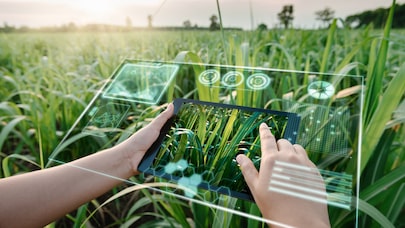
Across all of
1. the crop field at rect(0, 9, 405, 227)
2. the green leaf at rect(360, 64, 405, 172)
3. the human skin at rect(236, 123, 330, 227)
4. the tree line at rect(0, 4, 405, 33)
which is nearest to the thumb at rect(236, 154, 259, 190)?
the human skin at rect(236, 123, 330, 227)

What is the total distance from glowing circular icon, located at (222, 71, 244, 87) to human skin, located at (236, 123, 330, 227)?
225 millimetres

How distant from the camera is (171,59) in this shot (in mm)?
1096

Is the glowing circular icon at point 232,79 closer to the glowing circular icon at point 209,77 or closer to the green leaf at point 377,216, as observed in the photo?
the glowing circular icon at point 209,77

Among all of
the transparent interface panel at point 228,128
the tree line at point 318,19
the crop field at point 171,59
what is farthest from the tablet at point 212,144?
the tree line at point 318,19

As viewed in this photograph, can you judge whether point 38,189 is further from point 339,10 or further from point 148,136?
point 339,10

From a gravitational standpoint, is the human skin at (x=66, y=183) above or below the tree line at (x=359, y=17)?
below

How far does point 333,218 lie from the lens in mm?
511

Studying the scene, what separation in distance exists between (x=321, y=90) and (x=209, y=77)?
0.86ft

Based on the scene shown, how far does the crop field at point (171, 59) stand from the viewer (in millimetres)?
597

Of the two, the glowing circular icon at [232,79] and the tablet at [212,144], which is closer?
the tablet at [212,144]

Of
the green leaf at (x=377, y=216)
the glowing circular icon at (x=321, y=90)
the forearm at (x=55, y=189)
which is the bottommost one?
the green leaf at (x=377, y=216)

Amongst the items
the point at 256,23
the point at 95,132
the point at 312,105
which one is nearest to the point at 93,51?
the point at 256,23

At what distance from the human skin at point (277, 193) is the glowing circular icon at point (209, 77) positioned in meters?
0.26

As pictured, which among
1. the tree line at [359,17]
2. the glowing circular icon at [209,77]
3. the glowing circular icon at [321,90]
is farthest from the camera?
the tree line at [359,17]
